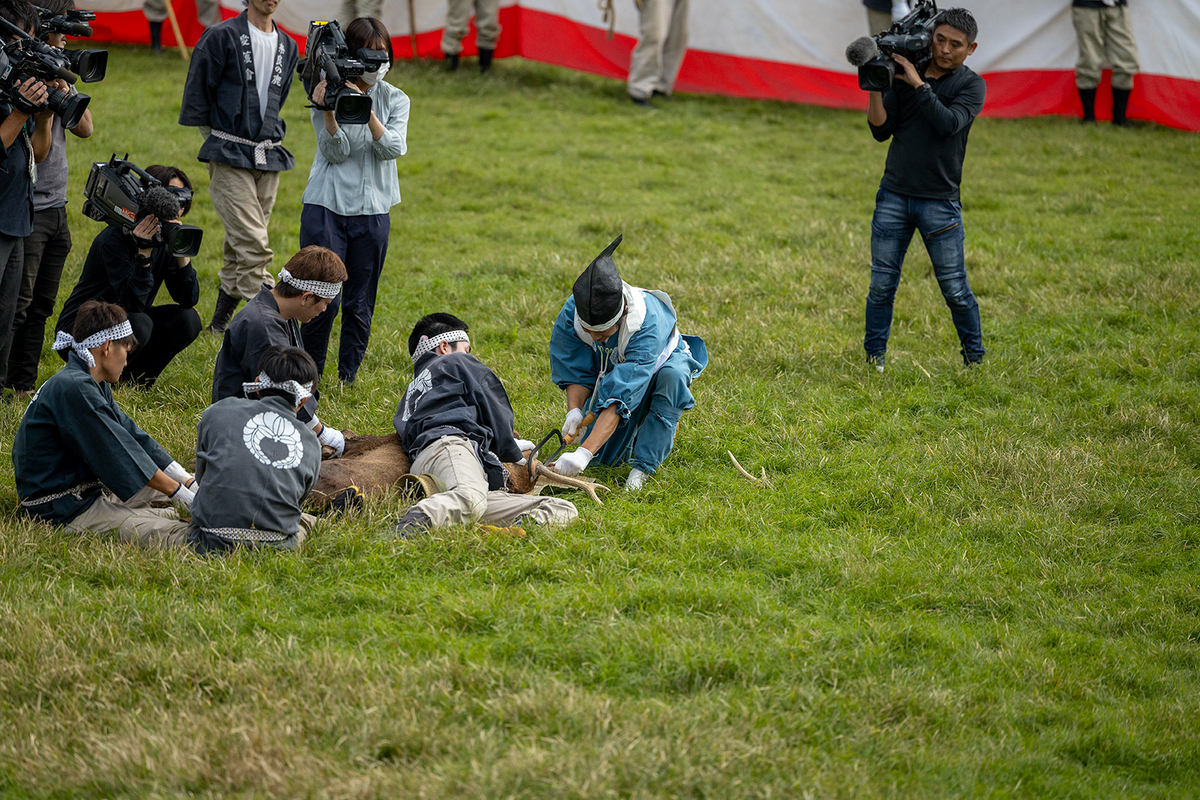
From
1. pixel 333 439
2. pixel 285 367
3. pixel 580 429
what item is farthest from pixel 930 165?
pixel 285 367

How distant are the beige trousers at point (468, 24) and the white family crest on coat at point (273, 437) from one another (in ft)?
34.0

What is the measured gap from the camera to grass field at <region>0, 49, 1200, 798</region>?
322 centimetres

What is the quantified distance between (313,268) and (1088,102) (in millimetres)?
11176

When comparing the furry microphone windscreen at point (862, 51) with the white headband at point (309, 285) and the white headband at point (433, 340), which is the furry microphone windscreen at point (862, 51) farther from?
the white headband at point (309, 285)

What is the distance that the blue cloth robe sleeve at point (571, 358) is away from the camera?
5609 millimetres

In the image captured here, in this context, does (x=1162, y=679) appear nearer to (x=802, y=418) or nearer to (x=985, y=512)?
(x=985, y=512)

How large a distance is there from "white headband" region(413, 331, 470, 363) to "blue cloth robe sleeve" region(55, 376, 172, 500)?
1477 millimetres

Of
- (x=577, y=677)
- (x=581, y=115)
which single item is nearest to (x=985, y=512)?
(x=577, y=677)

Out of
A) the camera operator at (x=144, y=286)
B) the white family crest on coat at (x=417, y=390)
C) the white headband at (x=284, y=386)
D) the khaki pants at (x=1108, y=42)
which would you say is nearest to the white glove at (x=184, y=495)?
the white headband at (x=284, y=386)

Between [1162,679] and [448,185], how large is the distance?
8537mm

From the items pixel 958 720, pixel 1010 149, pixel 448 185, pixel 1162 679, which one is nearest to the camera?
pixel 958 720

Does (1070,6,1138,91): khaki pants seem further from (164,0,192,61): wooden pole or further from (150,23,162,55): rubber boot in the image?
(150,23,162,55): rubber boot

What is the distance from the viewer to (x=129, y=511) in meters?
4.52

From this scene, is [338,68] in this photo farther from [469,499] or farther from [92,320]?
[469,499]
